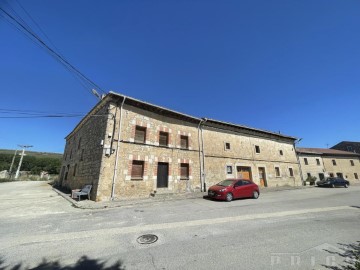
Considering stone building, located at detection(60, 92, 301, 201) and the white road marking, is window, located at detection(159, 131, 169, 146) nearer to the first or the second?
stone building, located at detection(60, 92, 301, 201)

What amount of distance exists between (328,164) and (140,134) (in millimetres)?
35830

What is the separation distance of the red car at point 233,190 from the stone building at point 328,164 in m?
22.0

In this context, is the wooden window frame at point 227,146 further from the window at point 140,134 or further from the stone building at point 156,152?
the window at point 140,134

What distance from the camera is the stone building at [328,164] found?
1216 inches

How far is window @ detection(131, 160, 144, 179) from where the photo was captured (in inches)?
508

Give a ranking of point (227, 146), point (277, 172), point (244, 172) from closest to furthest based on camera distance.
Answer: point (227, 146), point (244, 172), point (277, 172)

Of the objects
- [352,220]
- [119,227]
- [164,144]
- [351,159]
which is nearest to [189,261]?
[119,227]

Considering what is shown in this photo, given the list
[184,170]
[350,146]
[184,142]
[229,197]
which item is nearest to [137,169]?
[184,170]

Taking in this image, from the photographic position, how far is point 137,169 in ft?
43.1

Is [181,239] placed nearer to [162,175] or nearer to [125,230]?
[125,230]

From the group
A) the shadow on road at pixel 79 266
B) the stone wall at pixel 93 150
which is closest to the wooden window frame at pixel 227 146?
the stone wall at pixel 93 150

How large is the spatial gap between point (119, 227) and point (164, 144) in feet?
30.4

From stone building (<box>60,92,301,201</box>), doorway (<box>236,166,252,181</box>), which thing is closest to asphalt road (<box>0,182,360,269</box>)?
stone building (<box>60,92,301,201</box>)

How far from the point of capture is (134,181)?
12648 mm
